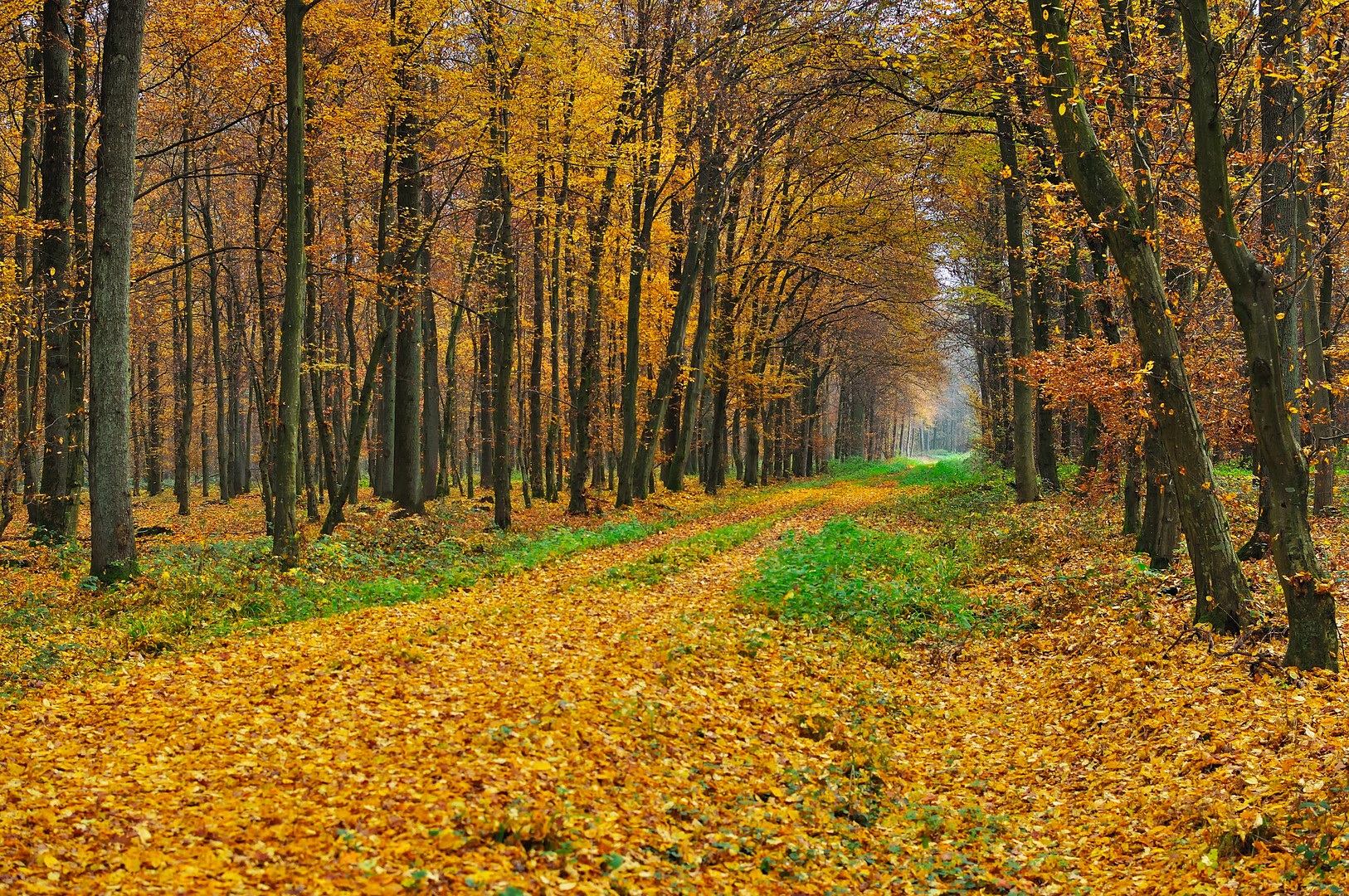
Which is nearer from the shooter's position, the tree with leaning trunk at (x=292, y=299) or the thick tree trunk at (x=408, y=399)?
the tree with leaning trunk at (x=292, y=299)

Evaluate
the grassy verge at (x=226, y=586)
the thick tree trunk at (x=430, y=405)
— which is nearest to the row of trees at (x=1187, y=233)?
the grassy verge at (x=226, y=586)

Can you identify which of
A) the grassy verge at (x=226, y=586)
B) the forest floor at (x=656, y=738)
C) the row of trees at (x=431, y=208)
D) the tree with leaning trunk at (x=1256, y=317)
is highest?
the row of trees at (x=431, y=208)

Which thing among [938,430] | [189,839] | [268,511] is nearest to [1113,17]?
[189,839]

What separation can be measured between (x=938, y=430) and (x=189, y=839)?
134645mm

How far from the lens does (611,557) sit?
14.2 metres

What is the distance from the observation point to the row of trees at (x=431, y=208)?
11656 millimetres

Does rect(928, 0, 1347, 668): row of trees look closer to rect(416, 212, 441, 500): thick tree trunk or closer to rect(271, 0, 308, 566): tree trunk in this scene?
rect(271, 0, 308, 566): tree trunk

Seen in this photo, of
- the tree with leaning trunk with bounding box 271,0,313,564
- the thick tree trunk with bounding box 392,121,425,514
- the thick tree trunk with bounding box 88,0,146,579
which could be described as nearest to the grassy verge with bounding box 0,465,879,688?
the tree with leaning trunk with bounding box 271,0,313,564

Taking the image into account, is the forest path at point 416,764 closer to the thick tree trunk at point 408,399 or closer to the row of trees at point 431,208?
the row of trees at point 431,208

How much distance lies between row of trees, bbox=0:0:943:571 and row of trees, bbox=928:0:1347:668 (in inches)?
83.4

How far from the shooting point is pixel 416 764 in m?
5.05

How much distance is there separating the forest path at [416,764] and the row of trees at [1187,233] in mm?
4035

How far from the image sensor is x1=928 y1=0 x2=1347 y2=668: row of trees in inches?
237

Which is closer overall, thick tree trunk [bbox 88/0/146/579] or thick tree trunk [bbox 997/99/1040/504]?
thick tree trunk [bbox 88/0/146/579]
